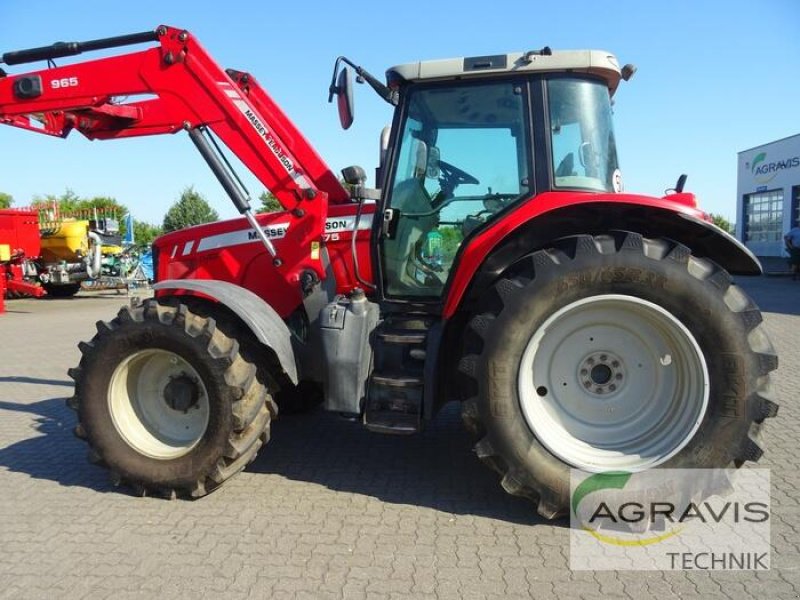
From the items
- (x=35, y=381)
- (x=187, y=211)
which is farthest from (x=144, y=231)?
(x=35, y=381)

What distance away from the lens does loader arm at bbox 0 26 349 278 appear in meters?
4.12

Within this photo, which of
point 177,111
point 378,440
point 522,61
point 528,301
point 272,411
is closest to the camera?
point 528,301

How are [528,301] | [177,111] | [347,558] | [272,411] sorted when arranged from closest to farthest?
[347,558] → [528,301] → [272,411] → [177,111]

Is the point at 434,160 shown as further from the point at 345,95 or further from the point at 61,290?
the point at 61,290

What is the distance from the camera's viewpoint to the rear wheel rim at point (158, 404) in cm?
380

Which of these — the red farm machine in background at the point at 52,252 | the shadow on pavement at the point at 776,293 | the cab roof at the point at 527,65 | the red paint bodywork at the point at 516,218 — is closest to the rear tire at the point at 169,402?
the red paint bodywork at the point at 516,218

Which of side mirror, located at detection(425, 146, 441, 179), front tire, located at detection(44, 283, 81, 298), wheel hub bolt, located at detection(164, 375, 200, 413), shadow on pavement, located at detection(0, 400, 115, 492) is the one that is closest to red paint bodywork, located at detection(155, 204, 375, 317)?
side mirror, located at detection(425, 146, 441, 179)

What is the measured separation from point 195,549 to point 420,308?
5.91 ft

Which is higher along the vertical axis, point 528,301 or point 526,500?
point 528,301

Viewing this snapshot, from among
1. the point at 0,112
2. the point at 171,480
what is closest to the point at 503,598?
the point at 171,480

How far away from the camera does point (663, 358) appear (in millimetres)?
3357

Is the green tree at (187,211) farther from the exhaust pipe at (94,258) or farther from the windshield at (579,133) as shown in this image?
the windshield at (579,133)

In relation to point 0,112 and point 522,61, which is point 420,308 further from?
point 0,112

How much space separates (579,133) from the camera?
3.60m
